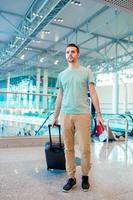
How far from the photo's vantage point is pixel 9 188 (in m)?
2.04

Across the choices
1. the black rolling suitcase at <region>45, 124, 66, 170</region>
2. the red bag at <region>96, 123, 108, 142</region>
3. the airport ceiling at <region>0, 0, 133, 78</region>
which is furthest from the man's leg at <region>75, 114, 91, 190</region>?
the red bag at <region>96, 123, 108, 142</region>

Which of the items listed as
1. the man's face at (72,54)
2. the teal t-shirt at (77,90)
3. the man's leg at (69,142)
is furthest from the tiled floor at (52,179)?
the man's face at (72,54)

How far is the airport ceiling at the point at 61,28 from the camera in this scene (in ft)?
23.2

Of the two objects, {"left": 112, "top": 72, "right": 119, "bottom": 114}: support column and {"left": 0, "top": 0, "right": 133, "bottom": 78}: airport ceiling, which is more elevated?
{"left": 0, "top": 0, "right": 133, "bottom": 78}: airport ceiling

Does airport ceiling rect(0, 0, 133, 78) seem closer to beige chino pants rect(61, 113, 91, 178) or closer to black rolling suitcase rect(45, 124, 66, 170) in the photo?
beige chino pants rect(61, 113, 91, 178)

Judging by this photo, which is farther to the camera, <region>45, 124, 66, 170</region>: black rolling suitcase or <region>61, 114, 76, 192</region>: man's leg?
<region>45, 124, 66, 170</region>: black rolling suitcase

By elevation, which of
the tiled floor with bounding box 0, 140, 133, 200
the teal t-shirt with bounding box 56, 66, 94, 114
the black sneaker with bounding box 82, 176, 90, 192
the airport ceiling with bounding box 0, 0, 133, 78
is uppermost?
the airport ceiling with bounding box 0, 0, 133, 78

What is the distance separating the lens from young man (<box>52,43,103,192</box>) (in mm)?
2096

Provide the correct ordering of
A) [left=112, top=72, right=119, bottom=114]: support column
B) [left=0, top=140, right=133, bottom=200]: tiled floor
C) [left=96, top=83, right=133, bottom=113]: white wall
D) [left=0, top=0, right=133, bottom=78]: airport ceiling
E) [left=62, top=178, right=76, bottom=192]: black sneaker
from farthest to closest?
[left=96, top=83, right=133, bottom=113]: white wall, [left=112, top=72, right=119, bottom=114]: support column, [left=0, top=0, right=133, bottom=78]: airport ceiling, [left=62, top=178, right=76, bottom=192]: black sneaker, [left=0, top=140, right=133, bottom=200]: tiled floor

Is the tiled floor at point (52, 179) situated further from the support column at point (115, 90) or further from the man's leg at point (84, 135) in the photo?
the support column at point (115, 90)

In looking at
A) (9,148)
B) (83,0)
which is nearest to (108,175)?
(9,148)

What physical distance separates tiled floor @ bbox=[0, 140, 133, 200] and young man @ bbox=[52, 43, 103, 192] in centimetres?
17

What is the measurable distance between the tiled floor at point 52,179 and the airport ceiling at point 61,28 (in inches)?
82.7

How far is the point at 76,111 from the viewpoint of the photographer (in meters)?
2.10
